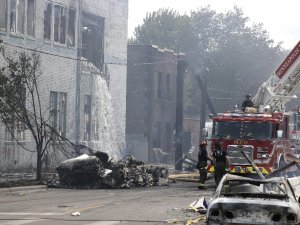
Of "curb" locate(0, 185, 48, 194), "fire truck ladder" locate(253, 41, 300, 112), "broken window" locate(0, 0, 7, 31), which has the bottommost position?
"curb" locate(0, 185, 48, 194)

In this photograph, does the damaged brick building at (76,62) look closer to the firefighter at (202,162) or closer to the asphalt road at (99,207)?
the firefighter at (202,162)

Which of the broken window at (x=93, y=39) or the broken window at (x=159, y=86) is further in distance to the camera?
the broken window at (x=159, y=86)

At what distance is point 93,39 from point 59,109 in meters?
6.88

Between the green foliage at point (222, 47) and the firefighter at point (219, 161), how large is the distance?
45.2 meters

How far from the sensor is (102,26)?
43594 mm

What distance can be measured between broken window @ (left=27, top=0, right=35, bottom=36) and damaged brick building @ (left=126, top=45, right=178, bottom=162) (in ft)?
64.8

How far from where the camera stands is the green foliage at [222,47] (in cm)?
7525

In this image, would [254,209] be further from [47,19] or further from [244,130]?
[47,19]

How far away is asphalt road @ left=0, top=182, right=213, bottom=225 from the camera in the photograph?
576 inches

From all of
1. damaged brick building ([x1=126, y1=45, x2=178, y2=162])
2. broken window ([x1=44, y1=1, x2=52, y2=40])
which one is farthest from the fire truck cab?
damaged brick building ([x1=126, y1=45, x2=178, y2=162])

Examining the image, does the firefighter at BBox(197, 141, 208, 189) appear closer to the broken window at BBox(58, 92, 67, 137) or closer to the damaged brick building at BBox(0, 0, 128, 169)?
the damaged brick building at BBox(0, 0, 128, 169)

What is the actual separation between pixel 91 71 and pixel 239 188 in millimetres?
30181

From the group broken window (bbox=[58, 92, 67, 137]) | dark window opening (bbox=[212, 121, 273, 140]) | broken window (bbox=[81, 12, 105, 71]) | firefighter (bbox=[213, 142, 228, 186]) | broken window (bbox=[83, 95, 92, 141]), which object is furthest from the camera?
broken window (bbox=[81, 12, 105, 71])

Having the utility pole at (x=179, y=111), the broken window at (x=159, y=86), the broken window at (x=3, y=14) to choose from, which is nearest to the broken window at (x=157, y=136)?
the broken window at (x=159, y=86)
